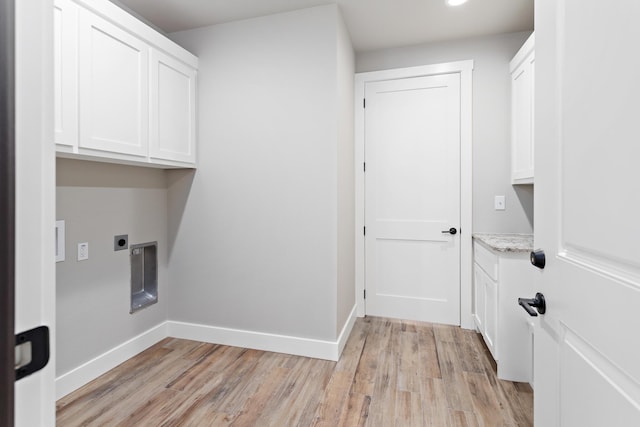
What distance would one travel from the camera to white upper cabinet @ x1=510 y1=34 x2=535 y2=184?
239 cm

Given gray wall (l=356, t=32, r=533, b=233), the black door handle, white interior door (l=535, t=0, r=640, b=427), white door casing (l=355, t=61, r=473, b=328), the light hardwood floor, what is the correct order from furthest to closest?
1. white door casing (l=355, t=61, r=473, b=328)
2. gray wall (l=356, t=32, r=533, b=233)
3. the light hardwood floor
4. the black door handle
5. white interior door (l=535, t=0, r=640, b=427)

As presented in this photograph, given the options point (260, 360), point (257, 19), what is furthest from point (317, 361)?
point (257, 19)

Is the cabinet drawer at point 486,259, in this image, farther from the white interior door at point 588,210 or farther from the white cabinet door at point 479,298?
the white interior door at point 588,210

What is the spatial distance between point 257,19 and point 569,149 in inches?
97.7

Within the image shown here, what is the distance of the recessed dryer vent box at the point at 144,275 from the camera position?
2.52 meters

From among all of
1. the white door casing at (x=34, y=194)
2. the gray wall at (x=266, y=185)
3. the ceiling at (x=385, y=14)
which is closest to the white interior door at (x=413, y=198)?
the ceiling at (x=385, y=14)

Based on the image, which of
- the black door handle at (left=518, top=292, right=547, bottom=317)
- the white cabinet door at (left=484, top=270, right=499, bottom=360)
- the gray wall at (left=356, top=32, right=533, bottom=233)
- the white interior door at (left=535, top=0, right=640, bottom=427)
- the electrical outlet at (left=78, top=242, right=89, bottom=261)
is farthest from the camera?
the gray wall at (left=356, top=32, right=533, bottom=233)

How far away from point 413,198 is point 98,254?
263 centimetres

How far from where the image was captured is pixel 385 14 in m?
2.54

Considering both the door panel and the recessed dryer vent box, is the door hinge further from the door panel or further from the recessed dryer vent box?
the recessed dryer vent box

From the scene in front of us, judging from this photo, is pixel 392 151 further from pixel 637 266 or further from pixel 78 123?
pixel 637 266

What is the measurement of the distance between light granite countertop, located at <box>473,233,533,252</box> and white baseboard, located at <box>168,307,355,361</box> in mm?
1328

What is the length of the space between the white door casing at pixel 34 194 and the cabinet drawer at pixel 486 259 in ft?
7.72

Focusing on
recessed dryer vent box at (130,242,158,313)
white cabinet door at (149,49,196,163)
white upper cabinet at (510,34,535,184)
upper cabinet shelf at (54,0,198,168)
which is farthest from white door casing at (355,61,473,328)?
recessed dryer vent box at (130,242,158,313)
